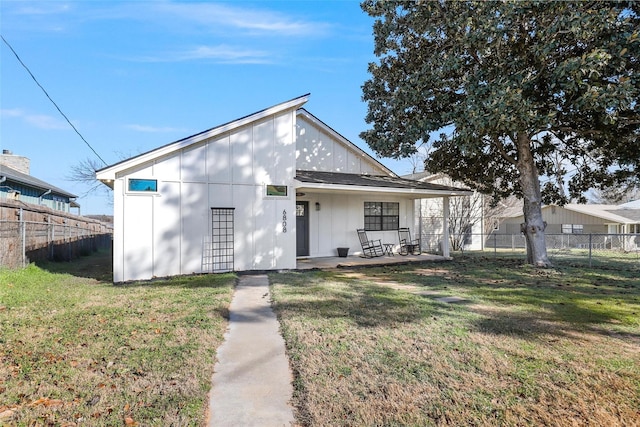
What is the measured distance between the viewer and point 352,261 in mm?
12172

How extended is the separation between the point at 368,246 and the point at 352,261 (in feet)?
6.53

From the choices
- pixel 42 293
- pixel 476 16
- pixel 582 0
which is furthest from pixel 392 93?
pixel 42 293

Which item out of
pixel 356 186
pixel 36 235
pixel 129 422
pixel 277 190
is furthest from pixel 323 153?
pixel 129 422

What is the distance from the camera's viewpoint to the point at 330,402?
289cm

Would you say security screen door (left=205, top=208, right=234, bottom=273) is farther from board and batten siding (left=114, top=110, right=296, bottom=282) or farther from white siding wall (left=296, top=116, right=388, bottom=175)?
white siding wall (left=296, top=116, right=388, bottom=175)

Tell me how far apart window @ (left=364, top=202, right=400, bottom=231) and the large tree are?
7.36 feet

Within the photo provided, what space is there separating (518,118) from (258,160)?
6.66 metres

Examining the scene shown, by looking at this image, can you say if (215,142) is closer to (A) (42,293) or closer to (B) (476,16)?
(A) (42,293)

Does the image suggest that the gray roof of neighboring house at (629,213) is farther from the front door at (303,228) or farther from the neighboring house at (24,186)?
the neighboring house at (24,186)

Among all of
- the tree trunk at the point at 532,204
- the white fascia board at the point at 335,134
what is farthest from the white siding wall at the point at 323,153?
the tree trunk at the point at 532,204

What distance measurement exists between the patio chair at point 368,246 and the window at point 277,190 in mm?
4175

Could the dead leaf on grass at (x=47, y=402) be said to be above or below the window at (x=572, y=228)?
below

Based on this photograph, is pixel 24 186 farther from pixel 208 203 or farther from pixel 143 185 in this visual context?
pixel 208 203

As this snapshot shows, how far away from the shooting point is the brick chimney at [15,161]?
20.6 metres
